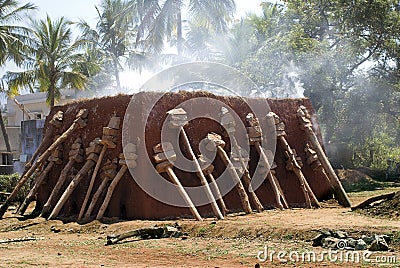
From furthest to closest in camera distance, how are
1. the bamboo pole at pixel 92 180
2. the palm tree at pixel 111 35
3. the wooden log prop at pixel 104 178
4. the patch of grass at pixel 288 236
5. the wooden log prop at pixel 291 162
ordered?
the palm tree at pixel 111 35 < the wooden log prop at pixel 291 162 < the bamboo pole at pixel 92 180 < the wooden log prop at pixel 104 178 < the patch of grass at pixel 288 236

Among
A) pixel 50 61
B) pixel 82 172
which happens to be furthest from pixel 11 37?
pixel 82 172

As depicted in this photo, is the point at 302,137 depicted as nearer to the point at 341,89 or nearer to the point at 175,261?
the point at 175,261

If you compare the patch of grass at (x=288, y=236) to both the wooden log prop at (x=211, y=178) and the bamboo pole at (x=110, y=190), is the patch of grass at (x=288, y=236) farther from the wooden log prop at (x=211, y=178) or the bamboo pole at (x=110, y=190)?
the bamboo pole at (x=110, y=190)

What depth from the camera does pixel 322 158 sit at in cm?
1440

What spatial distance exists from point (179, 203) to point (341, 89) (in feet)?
47.1

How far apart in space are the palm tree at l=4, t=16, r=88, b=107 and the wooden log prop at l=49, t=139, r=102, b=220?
43.3 feet

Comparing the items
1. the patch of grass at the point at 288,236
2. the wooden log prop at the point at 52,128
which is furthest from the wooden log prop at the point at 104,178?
the patch of grass at the point at 288,236

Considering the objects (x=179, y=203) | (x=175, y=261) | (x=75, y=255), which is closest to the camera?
(x=175, y=261)

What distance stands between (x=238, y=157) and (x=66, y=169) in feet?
13.5

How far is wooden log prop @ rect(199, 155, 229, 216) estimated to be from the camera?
40.0ft

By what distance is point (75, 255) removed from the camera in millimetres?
8367

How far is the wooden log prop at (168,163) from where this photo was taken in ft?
38.1

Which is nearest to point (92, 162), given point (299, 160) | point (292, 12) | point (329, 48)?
point (299, 160)

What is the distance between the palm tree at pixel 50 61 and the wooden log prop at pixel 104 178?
13582mm
